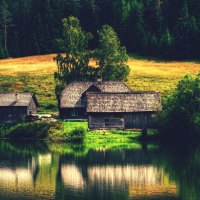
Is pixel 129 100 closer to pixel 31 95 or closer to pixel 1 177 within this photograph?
pixel 31 95

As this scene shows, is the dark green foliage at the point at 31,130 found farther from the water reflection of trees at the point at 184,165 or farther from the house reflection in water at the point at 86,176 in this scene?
the water reflection of trees at the point at 184,165

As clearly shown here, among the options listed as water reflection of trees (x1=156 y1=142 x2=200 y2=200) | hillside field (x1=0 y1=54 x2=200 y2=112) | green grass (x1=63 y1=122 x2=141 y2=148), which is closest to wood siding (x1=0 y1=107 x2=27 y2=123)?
hillside field (x1=0 y1=54 x2=200 y2=112)

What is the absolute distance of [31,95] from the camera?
3492 inches

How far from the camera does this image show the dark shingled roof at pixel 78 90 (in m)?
88.4

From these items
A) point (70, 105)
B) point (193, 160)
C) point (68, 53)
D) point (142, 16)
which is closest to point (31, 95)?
point (70, 105)

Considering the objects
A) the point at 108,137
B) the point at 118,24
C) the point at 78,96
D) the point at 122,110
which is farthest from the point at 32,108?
the point at 118,24

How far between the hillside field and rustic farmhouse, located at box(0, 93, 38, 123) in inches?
296

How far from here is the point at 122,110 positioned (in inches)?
3162

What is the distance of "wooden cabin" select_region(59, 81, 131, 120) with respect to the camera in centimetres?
8806

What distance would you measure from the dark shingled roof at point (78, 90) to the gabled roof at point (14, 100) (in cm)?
510

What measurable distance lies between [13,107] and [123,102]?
17.1m

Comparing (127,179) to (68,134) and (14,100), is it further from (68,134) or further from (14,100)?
(14,100)

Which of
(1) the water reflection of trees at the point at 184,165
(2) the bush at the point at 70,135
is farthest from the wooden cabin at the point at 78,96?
(1) the water reflection of trees at the point at 184,165

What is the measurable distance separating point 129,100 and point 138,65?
41.0 metres
